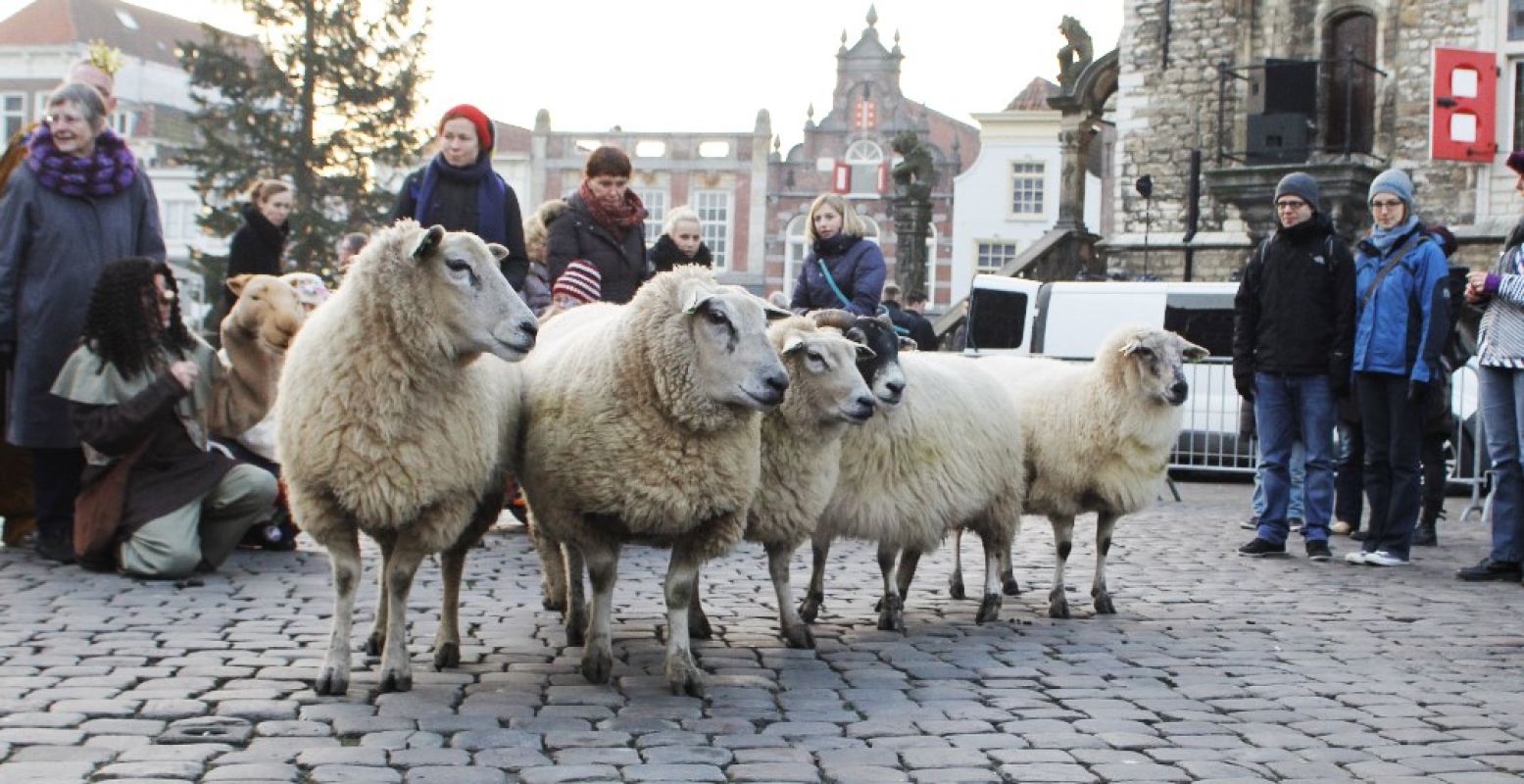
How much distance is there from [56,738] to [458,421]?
5.78 feet

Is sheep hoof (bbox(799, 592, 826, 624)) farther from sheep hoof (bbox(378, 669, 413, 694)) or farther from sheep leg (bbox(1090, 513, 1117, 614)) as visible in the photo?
sheep hoof (bbox(378, 669, 413, 694))

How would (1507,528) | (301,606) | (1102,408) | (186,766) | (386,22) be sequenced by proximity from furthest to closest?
(386,22), (1507,528), (1102,408), (301,606), (186,766)

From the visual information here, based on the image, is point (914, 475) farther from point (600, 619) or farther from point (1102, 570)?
point (600, 619)

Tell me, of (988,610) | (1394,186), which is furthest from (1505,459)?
(988,610)

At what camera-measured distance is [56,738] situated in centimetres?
533

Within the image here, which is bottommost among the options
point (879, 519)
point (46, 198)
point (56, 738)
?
point (56, 738)

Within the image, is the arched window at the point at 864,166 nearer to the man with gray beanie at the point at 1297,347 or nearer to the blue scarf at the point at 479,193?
the man with gray beanie at the point at 1297,347

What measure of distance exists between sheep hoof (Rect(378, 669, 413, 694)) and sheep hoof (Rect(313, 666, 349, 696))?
0.49 ft

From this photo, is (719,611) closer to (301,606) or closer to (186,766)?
(301,606)

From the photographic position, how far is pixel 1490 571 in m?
10.4

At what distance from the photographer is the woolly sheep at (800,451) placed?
743 centimetres

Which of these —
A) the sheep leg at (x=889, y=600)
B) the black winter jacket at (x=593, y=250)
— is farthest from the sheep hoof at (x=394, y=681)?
the black winter jacket at (x=593, y=250)

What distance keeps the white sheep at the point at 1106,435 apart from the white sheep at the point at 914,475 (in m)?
0.37

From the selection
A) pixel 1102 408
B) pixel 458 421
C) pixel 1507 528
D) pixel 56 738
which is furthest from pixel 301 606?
pixel 1507 528
